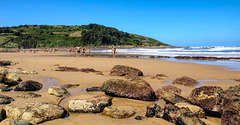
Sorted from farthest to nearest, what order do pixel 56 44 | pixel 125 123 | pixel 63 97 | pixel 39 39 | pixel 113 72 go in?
pixel 39 39
pixel 56 44
pixel 113 72
pixel 63 97
pixel 125 123

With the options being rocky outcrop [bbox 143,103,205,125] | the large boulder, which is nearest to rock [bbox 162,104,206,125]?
rocky outcrop [bbox 143,103,205,125]

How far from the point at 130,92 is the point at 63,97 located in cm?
178

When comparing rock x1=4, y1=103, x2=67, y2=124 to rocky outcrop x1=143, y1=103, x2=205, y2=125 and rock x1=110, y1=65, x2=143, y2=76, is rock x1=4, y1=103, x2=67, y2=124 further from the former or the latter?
rock x1=110, y1=65, x2=143, y2=76

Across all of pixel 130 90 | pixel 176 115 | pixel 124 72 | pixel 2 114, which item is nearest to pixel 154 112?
pixel 176 115

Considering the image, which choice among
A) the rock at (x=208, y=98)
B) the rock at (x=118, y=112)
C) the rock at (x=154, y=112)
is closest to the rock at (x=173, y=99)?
the rock at (x=208, y=98)

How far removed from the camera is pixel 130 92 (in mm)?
4957

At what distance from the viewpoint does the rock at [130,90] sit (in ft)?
16.0

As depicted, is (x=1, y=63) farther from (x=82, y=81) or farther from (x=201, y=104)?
(x=201, y=104)

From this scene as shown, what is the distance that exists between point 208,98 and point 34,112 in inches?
142

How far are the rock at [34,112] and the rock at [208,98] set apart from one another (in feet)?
9.66

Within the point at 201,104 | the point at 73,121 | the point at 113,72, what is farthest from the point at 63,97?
the point at 113,72

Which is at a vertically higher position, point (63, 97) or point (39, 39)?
point (39, 39)

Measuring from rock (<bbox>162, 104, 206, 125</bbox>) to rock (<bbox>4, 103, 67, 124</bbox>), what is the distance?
2.02 m

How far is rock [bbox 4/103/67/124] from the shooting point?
3.29 m
